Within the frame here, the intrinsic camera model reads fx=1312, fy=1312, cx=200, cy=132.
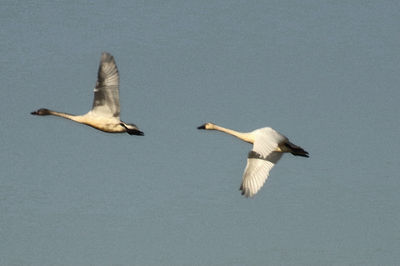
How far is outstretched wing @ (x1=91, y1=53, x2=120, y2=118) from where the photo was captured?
48.2 meters

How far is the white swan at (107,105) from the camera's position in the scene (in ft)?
159

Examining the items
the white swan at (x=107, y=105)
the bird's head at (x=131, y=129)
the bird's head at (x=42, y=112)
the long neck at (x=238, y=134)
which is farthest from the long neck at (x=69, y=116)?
the long neck at (x=238, y=134)

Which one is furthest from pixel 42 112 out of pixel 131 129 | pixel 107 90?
pixel 131 129

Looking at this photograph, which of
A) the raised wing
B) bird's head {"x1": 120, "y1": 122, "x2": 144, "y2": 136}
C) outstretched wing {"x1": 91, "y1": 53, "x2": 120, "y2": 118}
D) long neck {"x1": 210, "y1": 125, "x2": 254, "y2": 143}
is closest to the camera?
outstretched wing {"x1": 91, "y1": 53, "x2": 120, "y2": 118}

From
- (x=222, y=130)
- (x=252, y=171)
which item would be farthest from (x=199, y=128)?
(x=252, y=171)

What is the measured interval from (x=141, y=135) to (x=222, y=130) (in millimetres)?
5036

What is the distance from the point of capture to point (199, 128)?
178 feet

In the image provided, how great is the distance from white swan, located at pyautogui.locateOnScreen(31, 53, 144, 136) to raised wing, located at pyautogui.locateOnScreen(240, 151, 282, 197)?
4288 mm

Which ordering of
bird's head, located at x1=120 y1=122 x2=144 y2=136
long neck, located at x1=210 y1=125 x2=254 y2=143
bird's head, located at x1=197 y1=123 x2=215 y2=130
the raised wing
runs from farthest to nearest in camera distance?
bird's head, located at x1=197 y1=123 x2=215 y2=130 < long neck, located at x1=210 y1=125 x2=254 y2=143 < the raised wing < bird's head, located at x1=120 y1=122 x2=144 y2=136

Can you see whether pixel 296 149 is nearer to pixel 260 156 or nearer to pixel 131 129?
pixel 260 156

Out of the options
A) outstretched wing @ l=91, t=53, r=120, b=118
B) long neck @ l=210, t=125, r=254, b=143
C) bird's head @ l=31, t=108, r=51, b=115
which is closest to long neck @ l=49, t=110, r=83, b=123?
bird's head @ l=31, t=108, r=51, b=115

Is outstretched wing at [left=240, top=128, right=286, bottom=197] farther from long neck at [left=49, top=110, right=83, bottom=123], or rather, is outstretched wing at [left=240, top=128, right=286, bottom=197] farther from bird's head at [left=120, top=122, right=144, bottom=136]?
long neck at [left=49, top=110, right=83, bottom=123]

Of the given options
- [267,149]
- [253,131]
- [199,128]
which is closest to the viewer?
[267,149]

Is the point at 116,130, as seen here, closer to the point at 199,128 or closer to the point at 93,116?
the point at 93,116
